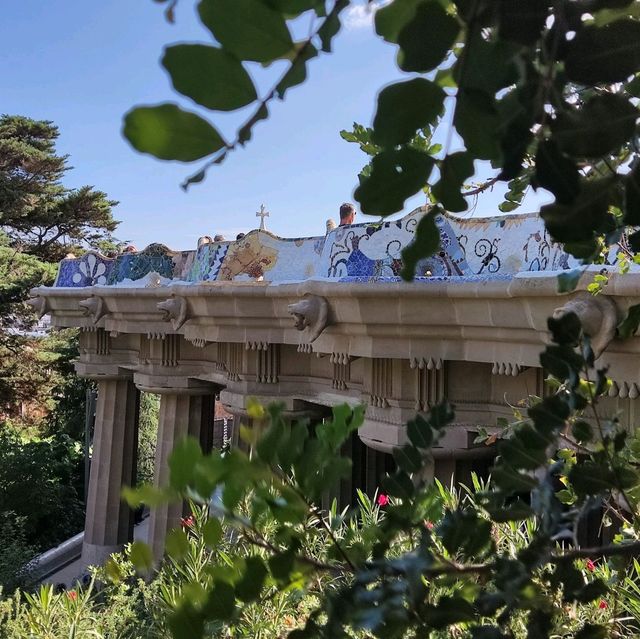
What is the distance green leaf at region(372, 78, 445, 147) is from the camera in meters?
0.47

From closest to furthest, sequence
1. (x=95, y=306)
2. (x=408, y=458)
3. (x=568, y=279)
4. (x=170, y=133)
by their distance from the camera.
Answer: (x=170, y=133), (x=408, y=458), (x=568, y=279), (x=95, y=306)

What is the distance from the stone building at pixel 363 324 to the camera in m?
3.36

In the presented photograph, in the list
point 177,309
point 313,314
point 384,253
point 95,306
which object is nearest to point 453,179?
point 384,253

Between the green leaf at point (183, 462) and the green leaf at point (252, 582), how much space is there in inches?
6.0

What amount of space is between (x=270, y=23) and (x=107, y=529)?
8677 millimetres

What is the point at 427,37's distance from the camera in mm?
470

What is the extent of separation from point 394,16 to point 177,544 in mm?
453

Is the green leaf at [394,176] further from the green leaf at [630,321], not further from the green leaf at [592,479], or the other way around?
the green leaf at [630,321]

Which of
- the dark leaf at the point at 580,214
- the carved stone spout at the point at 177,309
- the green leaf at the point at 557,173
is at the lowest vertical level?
the dark leaf at the point at 580,214

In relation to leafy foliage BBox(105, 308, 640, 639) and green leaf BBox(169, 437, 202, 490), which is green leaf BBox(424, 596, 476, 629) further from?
green leaf BBox(169, 437, 202, 490)

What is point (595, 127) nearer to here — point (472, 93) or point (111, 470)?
point (472, 93)

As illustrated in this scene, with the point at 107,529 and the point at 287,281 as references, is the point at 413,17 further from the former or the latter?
the point at 107,529

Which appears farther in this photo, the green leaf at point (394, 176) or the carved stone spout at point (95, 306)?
the carved stone spout at point (95, 306)

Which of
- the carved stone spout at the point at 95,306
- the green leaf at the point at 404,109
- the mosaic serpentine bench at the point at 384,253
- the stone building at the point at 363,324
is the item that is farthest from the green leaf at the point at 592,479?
the carved stone spout at the point at 95,306
